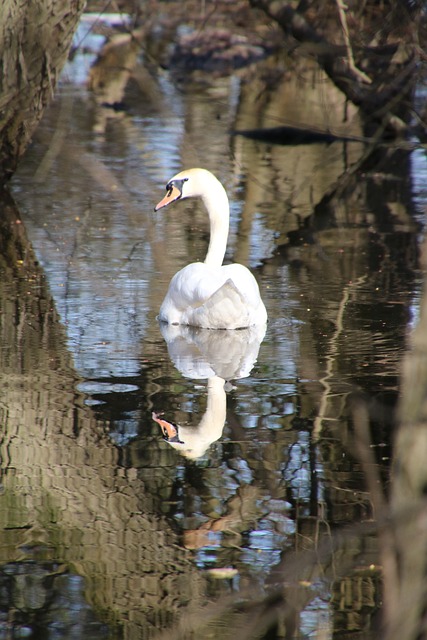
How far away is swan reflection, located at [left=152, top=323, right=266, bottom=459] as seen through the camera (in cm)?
680

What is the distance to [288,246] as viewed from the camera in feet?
40.0

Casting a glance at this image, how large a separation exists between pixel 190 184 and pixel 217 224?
43cm

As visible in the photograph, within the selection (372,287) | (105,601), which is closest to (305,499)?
(105,601)

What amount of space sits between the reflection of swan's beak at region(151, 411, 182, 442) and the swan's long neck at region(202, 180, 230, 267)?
2890 millimetres

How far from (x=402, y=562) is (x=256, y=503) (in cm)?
289

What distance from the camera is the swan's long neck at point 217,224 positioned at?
32.2 ft

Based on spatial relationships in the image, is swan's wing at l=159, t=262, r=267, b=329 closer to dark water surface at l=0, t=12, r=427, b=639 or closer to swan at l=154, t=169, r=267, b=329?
swan at l=154, t=169, r=267, b=329

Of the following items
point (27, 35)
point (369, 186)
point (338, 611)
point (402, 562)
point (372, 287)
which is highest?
point (27, 35)

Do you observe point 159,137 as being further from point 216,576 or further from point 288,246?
point 216,576

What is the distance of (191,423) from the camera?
7.00m

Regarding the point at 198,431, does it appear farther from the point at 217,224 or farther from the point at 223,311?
the point at 217,224

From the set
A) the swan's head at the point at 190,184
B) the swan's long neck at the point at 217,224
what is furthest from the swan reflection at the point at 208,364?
the swan's head at the point at 190,184

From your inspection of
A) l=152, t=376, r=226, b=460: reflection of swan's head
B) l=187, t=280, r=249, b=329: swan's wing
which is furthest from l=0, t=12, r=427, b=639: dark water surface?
l=187, t=280, r=249, b=329: swan's wing

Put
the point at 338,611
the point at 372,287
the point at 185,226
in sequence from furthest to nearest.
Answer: the point at 185,226, the point at 372,287, the point at 338,611
